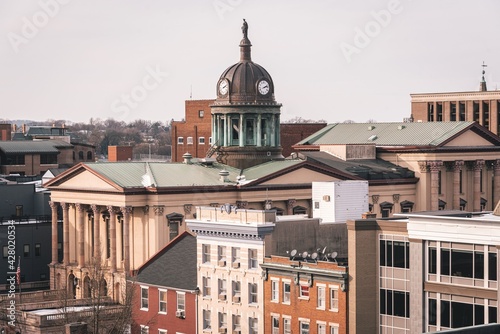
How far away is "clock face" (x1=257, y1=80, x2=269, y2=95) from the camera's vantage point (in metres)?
146

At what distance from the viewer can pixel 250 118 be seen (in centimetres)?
14538

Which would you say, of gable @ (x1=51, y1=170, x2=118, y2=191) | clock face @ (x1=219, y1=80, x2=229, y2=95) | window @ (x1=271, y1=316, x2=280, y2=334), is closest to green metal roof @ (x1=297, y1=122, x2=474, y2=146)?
clock face @ (x1=219, y1=80, x2=229, y2=95)

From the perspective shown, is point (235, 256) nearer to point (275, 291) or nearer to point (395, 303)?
point (275, 291)

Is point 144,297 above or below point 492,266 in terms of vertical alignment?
below

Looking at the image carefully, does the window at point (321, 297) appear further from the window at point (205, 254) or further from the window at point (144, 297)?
the window at point (144, 297)

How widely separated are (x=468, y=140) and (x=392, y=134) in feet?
28.1

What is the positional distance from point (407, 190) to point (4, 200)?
133 feet

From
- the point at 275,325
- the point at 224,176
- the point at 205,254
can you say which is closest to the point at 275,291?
the point at 275,325

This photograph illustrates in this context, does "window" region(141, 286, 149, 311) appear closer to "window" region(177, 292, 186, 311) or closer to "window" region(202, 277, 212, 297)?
"window" region(177, 292, 186, 311)

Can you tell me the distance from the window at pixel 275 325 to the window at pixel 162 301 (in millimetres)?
12903

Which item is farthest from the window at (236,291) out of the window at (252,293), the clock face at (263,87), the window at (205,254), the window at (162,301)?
the clock face at (263,87)

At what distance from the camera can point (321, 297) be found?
271 feet

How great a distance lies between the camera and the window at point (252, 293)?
8894 cm

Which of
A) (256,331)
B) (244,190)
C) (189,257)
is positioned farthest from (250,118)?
(256,331)
